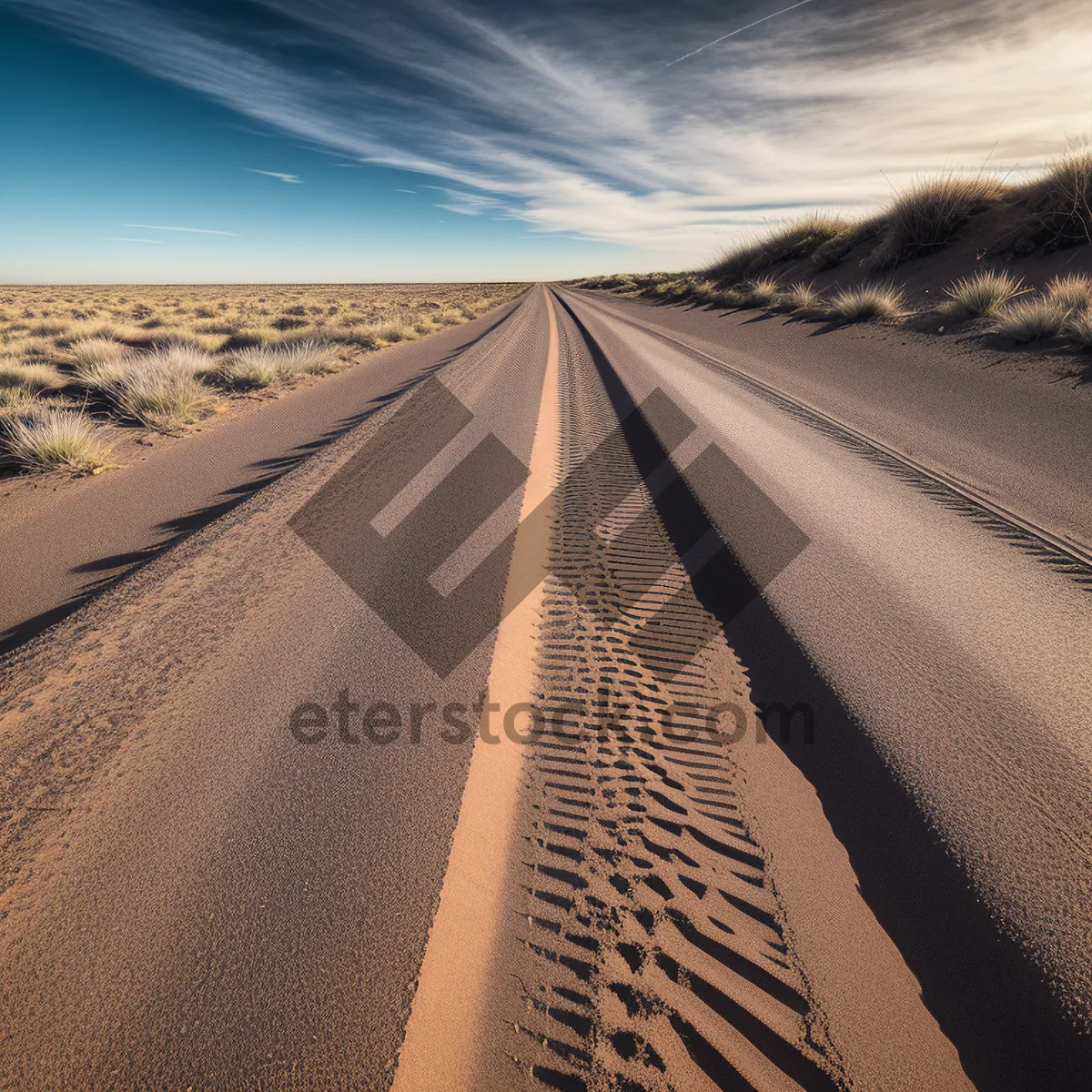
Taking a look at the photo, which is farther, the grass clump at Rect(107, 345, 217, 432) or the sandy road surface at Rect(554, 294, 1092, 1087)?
the grass clump at Rect(107, 345, 217, 432)

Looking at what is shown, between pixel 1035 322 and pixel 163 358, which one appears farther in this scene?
pixel 163 358

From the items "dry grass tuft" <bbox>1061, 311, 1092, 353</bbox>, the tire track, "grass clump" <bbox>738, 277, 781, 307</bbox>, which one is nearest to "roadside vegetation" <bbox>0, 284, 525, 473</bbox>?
the tire track

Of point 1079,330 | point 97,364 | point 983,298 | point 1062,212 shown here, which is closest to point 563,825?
point 1079,330

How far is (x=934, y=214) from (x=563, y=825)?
1841cm

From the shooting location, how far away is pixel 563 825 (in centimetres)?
202

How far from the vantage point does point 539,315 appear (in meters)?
26.8

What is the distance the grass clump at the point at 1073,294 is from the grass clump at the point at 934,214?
5974mm

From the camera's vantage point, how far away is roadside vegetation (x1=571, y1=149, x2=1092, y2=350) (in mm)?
7938


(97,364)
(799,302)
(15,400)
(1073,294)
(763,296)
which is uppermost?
(763,296)

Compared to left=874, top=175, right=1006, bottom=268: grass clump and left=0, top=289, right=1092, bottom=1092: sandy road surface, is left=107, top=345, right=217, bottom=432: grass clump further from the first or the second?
left=874, top=175, right=1006, bottom=268: grass clump

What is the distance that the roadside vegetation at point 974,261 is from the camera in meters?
7.94

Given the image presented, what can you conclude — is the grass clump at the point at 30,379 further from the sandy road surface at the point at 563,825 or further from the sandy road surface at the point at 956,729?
the sandy road surface at the point at 956,729

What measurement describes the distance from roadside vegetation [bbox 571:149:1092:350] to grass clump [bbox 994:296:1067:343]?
13mm

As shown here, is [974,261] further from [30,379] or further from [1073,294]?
[30,379]
